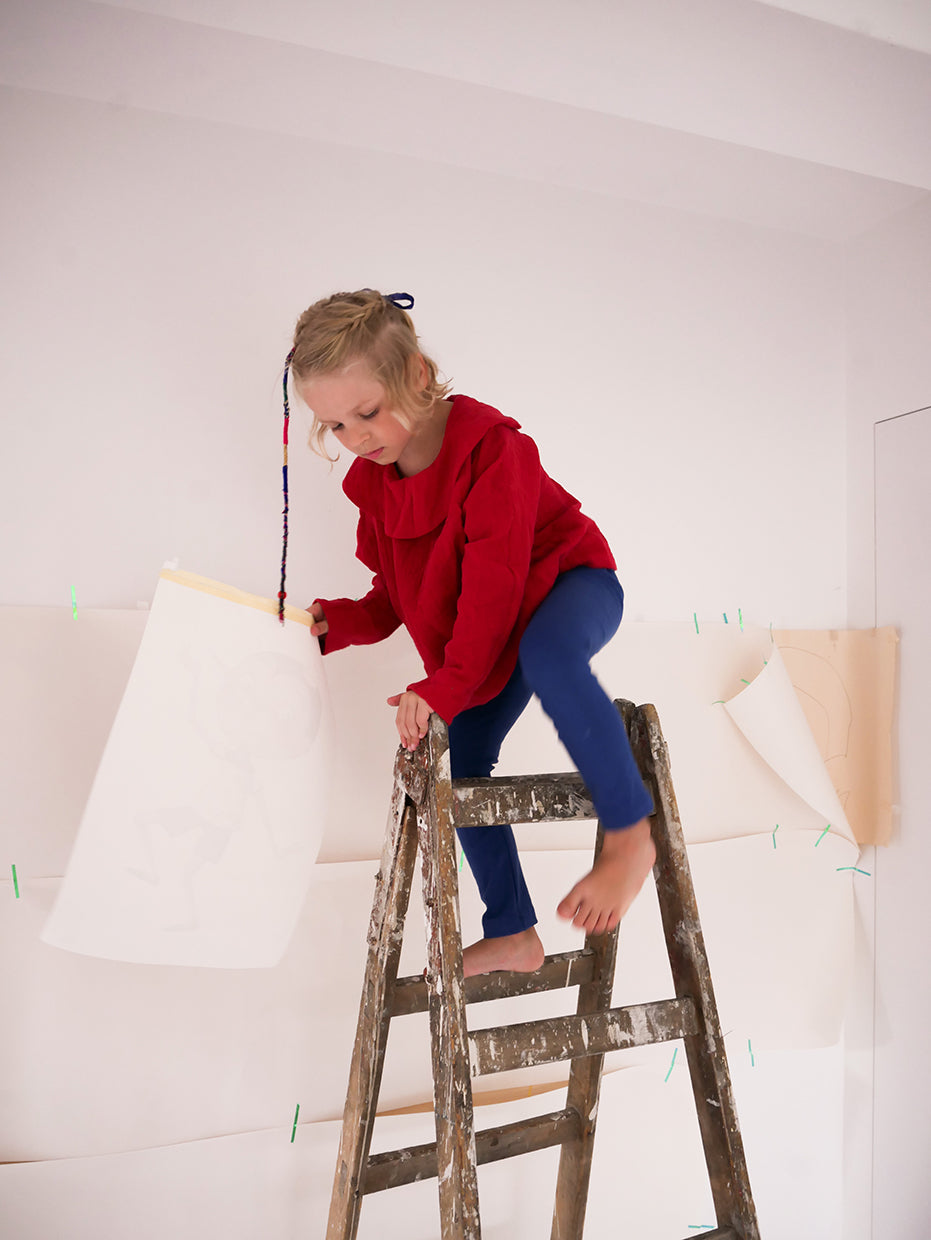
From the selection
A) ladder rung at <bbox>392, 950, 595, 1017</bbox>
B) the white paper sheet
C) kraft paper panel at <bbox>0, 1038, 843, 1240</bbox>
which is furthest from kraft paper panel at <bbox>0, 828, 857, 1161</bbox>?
ladder rung at <bbox>392, 950, 595, 1017</bbox>

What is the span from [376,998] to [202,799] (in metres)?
0.38

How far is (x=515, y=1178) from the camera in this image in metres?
1.73

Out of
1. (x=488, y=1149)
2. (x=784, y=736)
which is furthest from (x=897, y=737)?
(x=488, y=1149)

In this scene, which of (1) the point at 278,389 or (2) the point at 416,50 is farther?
A: (1) the point at 278,389

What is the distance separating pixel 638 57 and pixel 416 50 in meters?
0.36

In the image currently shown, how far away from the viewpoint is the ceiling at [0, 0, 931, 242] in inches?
54.8

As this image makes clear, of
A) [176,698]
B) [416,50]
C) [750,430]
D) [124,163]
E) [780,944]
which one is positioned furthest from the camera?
[750,430]

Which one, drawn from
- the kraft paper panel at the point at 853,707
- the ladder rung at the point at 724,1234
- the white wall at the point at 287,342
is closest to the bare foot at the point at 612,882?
the ladder rung at the point at 724,1234

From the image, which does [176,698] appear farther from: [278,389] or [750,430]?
[750,430]

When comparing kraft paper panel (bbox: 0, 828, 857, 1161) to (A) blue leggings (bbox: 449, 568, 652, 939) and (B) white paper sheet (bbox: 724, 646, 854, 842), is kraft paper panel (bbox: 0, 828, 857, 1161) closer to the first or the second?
(B) white paper sheet (bbox: 724, 646, 854, 842)

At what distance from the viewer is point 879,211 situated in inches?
80.8

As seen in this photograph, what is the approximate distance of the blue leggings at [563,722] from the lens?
117 centimetres

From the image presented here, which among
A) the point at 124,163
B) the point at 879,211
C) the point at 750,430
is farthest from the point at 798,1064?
the point at 124,163

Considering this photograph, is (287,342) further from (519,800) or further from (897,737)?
(897,737)
